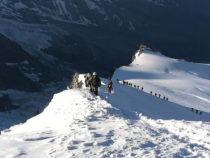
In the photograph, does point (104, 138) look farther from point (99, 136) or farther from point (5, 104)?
point (5, 104)

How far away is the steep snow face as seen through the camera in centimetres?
3192

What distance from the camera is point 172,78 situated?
151 feet

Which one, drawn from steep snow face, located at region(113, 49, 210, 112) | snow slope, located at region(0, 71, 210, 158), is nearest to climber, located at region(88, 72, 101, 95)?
snow slope, located at region(0, 71, 210, 158)

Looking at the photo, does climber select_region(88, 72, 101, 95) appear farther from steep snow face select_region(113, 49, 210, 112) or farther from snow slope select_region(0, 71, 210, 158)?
steep snow face select_region(113, 49, 210, 112)

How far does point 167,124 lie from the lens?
476 inches

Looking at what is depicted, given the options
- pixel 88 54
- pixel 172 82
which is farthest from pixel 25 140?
pixel 88 54

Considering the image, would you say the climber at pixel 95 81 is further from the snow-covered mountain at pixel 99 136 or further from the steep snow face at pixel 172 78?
the steep snow face at pixel 172 78

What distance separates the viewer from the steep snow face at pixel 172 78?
105 ft

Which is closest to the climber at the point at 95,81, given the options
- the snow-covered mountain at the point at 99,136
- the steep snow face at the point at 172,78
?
the snow-covered mountain at the point at 99,136

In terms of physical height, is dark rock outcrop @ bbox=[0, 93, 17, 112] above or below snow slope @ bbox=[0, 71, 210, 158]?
below

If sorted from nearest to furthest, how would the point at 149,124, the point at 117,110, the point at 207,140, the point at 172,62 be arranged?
1. the point at 207,140
2. the point at 149,124
3. the point at 117,110
4. the point at 172,62

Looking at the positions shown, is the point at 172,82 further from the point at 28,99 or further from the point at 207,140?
the point at 28,99

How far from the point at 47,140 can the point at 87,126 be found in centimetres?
202

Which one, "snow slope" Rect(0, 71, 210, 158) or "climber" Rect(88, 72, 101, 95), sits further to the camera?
"climber" Rect(88, 72, 101, 95)
